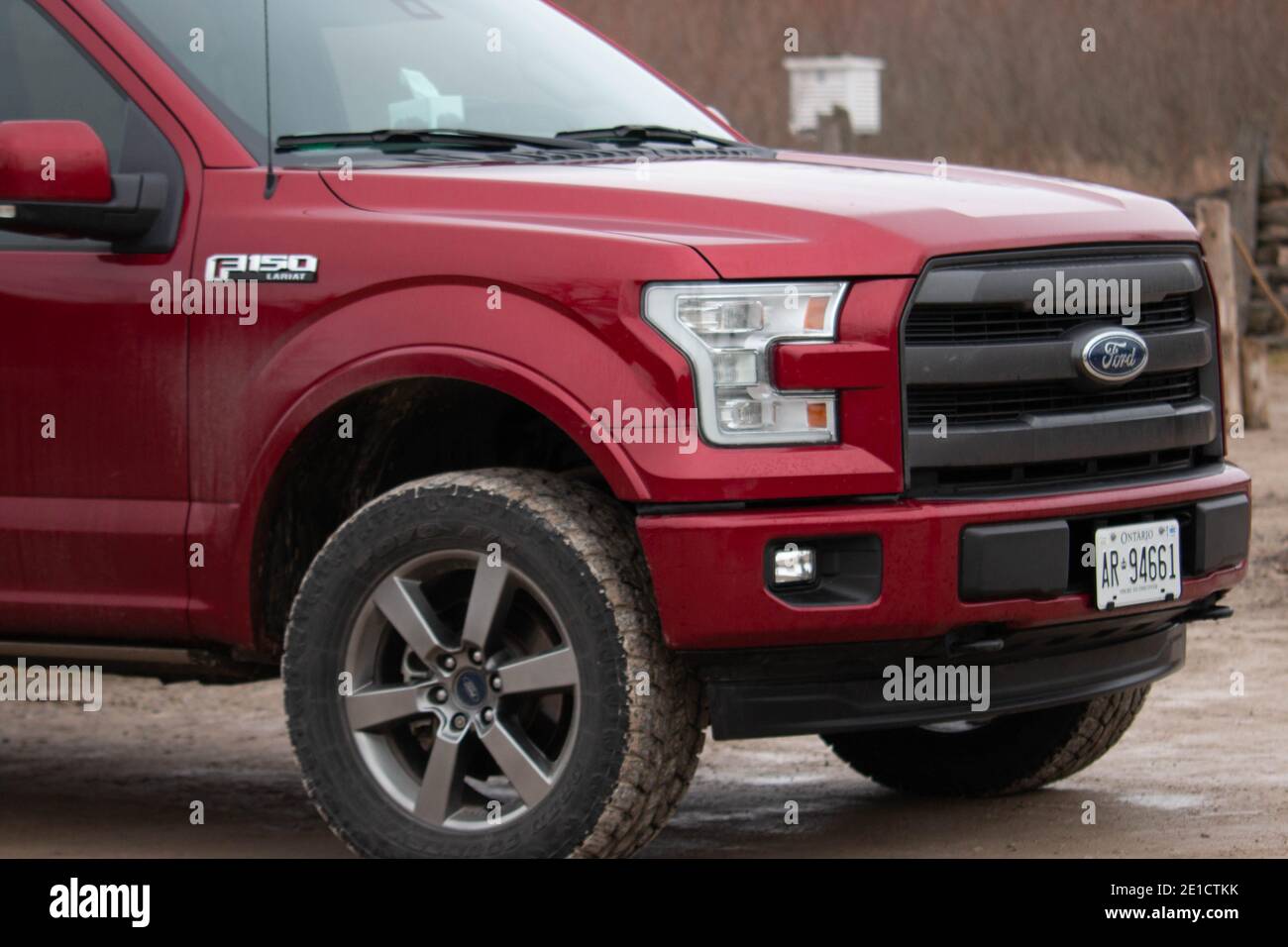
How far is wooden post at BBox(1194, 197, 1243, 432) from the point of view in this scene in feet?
46.1

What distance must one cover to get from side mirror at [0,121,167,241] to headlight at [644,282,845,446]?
1.24 metres

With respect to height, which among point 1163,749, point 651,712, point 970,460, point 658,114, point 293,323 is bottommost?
point 1163,749

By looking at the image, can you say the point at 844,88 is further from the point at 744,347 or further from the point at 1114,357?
the point at 744,347

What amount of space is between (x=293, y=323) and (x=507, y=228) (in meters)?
0.52

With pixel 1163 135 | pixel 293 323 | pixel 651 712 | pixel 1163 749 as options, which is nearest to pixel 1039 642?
pixel 651 712

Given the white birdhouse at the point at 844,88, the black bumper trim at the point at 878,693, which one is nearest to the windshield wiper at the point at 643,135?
the black bumper trim at the point at 878,693

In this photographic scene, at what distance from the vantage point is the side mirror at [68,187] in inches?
190

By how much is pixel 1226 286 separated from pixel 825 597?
10789 millimetres

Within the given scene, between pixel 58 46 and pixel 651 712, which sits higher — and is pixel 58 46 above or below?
above

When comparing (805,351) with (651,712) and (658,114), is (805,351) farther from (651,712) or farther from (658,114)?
(658,114)

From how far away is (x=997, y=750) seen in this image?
19.2ft

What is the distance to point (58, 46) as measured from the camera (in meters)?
5.22

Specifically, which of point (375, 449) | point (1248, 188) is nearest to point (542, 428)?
point (375, 449)

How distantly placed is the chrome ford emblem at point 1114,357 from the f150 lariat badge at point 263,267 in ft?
5.09
